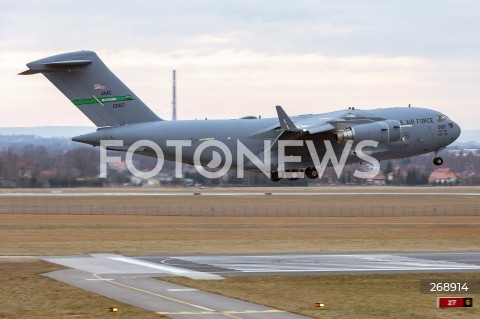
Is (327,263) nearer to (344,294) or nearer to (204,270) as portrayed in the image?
(204,270)

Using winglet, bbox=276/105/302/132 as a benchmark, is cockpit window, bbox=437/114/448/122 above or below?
above

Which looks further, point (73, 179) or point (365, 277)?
point (73, 179)

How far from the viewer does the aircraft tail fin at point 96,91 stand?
48719mm

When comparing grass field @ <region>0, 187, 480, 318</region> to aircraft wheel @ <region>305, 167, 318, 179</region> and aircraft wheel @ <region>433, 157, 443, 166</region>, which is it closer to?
aircraft wheel @ <region>305, 167, 318, 179</region>

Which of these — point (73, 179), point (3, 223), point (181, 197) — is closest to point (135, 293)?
point (3, 223)

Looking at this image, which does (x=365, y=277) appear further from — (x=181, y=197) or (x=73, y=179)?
(x=73, y=179)

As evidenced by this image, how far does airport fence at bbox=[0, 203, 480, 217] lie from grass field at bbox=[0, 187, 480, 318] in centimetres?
25

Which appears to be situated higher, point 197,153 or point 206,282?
point 197,153

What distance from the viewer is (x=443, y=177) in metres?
136

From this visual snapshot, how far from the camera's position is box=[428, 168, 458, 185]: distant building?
131m

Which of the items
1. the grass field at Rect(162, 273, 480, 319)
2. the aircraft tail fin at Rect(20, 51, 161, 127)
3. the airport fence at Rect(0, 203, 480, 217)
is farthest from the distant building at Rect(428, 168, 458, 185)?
the grass field at Rect(162, 273, 480, 319)

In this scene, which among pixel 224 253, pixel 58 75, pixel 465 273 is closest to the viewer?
pixel 465 273

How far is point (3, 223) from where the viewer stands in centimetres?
6388

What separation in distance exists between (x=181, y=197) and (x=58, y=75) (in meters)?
47.6
